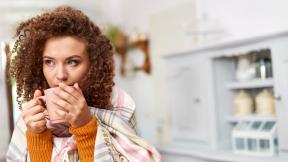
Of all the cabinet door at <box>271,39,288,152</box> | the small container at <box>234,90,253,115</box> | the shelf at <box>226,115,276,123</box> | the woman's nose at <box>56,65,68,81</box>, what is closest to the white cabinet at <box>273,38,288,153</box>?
the cabinet door at <box>271,39,288,152</box>

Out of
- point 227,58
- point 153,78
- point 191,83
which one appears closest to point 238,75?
point 227,58

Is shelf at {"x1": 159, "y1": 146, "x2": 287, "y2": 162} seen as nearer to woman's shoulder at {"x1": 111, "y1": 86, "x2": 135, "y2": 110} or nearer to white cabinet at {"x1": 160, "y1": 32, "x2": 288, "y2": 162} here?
white cabinet at {"x1": 160, "y1": 32, "x2": 288, "y2": 162}

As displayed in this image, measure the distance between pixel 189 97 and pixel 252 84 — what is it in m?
0.39

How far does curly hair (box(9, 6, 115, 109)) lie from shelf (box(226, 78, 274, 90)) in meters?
1.09

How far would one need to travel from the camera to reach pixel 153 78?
3.15 m

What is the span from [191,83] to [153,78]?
1.08m

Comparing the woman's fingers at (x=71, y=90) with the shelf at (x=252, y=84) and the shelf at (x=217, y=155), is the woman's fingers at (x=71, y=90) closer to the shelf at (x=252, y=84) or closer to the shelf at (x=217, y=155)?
the shelf at (x=217, y=155)

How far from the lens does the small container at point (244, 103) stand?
1.90 meters

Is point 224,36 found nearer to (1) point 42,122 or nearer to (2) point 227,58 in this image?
(2) point 227,58

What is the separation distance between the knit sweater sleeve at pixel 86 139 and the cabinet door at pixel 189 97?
133cm

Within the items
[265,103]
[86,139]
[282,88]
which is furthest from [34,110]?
[265,103]

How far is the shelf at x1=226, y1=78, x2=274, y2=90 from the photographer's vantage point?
1.73m

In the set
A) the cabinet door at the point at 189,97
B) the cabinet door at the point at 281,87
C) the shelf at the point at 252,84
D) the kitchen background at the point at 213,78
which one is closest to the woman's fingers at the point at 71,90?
the kitchen background at the point at 213,78

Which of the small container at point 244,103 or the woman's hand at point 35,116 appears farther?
the small container at point 244,103
